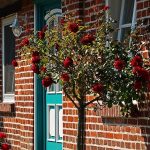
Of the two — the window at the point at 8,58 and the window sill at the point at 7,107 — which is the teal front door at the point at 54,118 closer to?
the window sill at the point at 7,107

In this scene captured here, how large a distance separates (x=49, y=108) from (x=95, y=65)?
132 inches

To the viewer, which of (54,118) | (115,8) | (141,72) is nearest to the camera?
(141,72)

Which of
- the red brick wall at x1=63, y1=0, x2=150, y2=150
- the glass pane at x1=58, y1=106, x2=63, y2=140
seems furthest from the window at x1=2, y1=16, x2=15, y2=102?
the red brick wall at x1=63, y1=0, x2=150, y2=150

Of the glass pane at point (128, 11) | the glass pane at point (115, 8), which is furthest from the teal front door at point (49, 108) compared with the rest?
the glass pane at point (128, 11)

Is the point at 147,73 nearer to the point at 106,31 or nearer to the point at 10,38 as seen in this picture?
the point at 106,31

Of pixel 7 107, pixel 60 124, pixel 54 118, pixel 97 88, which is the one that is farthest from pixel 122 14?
pixel 7 107

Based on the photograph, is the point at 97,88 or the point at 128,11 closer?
the point at 97,88

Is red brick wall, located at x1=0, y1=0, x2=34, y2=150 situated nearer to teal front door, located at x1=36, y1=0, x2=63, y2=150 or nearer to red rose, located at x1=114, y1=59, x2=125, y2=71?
teal front door, located at x1=36, y1=0, x2=63, y2=150

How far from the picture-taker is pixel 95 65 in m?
7.08

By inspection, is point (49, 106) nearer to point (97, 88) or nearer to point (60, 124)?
point (60, 124)

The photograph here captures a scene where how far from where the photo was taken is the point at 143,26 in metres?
7.52

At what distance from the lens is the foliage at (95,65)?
6.94 m

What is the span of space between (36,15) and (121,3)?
2.44 metres

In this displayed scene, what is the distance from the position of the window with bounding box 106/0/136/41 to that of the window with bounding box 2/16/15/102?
3.66m
